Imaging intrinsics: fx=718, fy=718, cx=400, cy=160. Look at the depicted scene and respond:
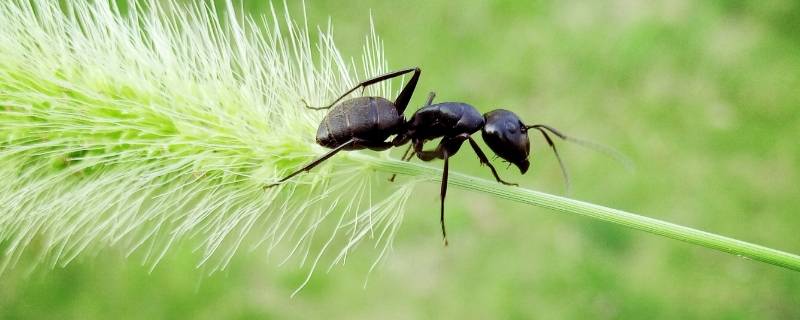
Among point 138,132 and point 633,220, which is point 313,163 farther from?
point 633,220

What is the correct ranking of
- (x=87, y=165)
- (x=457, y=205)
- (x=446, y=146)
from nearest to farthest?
(x=87, y=165), (x=446, y=146), (x=457, y=205)

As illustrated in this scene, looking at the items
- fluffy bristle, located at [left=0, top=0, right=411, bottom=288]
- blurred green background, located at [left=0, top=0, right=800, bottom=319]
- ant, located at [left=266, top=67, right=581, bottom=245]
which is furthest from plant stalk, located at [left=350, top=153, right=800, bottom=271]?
blurred green background, located at [left=0, top=0, right=800, bottom=319]

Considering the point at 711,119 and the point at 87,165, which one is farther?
the point at 711,119

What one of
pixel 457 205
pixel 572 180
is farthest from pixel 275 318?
pixel 572 180

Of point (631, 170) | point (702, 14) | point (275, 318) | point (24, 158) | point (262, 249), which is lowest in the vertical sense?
point (275, 318)

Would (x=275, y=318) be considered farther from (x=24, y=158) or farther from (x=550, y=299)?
(x=24, y=158)

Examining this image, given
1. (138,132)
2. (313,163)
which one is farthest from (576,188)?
(138,132)
